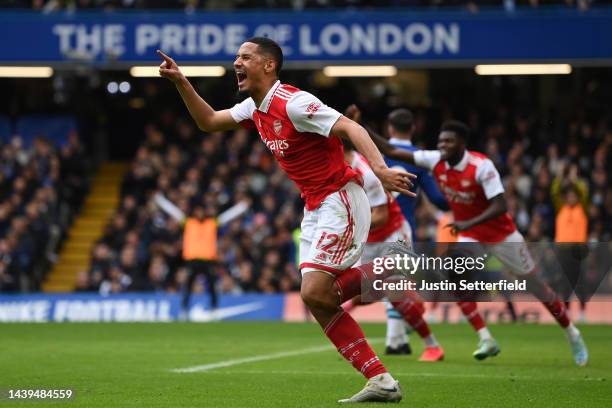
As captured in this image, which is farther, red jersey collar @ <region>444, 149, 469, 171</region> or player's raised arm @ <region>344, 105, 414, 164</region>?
red jersey collar @ <region>444, 149, 469, 171</region>

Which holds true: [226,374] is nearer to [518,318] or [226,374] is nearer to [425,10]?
[518,318]

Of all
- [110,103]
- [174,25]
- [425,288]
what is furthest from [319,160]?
[110,103]

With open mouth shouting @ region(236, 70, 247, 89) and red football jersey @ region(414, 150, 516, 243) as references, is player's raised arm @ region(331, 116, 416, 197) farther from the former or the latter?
red football jersey @ region(414, 150, 516, 243)

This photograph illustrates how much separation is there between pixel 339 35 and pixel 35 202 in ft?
23.7

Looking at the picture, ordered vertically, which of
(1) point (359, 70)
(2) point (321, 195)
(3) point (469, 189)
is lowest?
(3) point (469, 189)

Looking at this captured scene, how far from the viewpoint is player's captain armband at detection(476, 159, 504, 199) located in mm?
11906

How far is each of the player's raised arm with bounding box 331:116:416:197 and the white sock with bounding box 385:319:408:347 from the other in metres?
5.28

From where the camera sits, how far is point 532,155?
2516 centimetres

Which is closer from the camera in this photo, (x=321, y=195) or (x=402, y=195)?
(x=321, y=195)

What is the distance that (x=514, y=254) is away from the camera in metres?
11.9

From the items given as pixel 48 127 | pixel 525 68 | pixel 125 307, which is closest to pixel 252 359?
pixel 125 307

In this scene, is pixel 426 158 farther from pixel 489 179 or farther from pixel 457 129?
pixel 489 179

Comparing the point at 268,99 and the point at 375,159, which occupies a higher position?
the point at 268,99


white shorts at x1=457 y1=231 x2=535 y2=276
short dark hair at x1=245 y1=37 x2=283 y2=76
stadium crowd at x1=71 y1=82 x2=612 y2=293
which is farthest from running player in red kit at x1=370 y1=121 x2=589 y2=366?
stadium crowd at x1=71 y1=82 x2=612 y2=293
